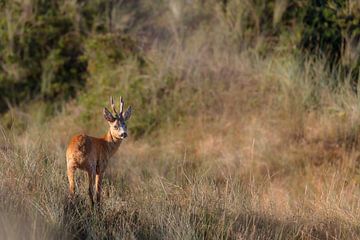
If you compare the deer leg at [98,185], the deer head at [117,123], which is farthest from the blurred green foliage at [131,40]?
the deer leg at [98,185]

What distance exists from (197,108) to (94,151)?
698cm

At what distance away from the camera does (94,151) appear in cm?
823

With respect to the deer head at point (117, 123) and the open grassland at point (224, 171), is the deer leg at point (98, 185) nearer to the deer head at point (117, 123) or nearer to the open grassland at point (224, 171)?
the open grassland at point (224, 171)

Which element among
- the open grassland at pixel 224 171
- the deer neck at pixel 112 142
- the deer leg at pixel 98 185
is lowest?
the open grassland at pixel 224 171

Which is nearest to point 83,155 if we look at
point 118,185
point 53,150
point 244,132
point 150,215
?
point 150,215

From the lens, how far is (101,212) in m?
8.38

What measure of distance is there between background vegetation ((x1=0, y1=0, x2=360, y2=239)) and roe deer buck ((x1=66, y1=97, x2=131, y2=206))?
0.35m

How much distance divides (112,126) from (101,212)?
89 centimetres

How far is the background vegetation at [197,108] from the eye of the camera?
8.87 meters

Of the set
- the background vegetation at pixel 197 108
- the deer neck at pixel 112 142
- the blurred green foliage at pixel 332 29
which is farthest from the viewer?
the blurred green foliage at pixel 332 29

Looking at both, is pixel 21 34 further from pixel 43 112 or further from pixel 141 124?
pixel 141 124

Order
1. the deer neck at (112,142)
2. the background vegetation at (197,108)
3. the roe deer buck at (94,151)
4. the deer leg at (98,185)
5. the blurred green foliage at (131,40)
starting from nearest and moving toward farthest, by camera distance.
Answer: the roe deer buck at (94,151) < the deer leg at (98,185) < the deer neck at (112,142) < the background vegetation at (197,108) < the blurred green foliage at (131,40)

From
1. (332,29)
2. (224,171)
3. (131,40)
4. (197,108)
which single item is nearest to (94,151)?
(224,171)

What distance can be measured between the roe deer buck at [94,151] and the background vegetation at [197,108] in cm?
35
